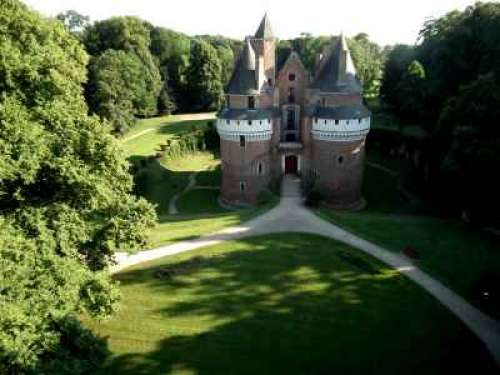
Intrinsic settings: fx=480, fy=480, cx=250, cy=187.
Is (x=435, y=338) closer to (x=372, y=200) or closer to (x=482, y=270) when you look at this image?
(x=482, y=270)

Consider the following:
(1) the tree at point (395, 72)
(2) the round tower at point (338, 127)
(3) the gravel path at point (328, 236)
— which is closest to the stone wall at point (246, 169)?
(3) the gravel path at point (328, 236)

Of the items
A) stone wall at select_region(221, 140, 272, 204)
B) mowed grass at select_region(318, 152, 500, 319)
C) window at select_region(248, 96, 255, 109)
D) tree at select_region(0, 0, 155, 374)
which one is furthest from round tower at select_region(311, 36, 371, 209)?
tree at select_region(0, 0, 155, 374)

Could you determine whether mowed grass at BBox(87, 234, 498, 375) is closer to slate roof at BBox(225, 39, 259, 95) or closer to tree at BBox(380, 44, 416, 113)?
slate roof at BBox(225, 39, 259, 95)

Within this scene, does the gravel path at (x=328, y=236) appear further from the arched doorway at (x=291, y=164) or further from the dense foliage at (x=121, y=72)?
the dense foliage at (x=121, y=72)

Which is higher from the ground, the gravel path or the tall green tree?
the tall green tree

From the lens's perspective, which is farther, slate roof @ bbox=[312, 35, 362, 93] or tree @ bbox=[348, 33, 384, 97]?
tree @ bbox=[348, 33, 384, 97]
